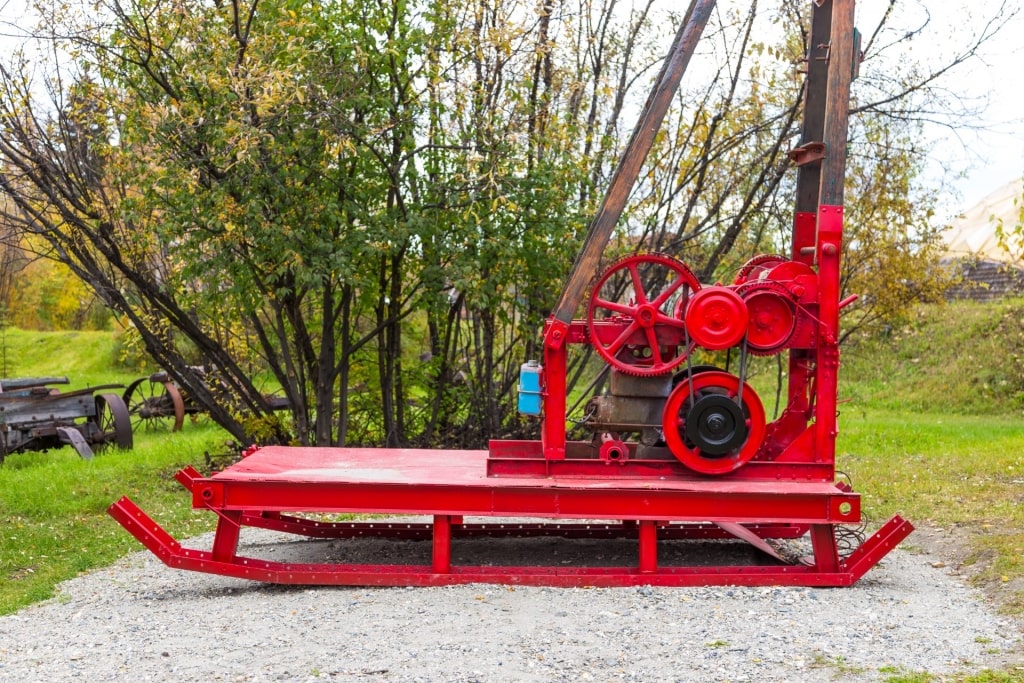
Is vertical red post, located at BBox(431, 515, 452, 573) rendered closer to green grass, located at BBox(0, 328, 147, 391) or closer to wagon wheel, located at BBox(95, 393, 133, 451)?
wagon wheel, located at BBox(95, 393, 133, 451)

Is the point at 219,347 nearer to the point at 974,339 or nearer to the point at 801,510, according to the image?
the point at 801,510

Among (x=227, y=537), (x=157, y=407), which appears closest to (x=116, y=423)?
(x=157, y=407)

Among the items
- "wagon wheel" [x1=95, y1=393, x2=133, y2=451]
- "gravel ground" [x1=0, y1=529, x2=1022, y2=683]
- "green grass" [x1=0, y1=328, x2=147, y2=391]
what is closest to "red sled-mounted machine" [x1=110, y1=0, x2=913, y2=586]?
"gravel ground" [x1=0, y1=529, x2=1022, y2=683]

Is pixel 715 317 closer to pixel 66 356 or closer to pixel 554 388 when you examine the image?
pixel 554 388

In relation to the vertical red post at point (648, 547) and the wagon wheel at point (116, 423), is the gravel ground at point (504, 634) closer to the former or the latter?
the vertical red post at point (648, 547)

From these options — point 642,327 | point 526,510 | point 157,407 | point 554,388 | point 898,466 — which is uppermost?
point 642,327

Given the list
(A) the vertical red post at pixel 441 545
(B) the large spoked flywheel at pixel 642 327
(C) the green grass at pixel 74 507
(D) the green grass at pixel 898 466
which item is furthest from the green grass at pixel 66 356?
(B) the large spoked flywheel at pixel 642 327

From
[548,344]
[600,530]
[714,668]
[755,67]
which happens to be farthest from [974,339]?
[714,668]

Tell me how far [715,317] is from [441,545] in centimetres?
227

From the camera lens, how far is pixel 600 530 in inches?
336

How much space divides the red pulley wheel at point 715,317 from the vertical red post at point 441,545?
6.50 feet

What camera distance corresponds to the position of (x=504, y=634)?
5715 millimetres

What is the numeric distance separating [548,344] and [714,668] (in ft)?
8.42

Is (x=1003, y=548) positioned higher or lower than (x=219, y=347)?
lower
